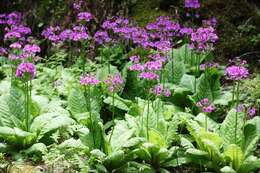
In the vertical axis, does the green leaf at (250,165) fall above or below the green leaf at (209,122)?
below

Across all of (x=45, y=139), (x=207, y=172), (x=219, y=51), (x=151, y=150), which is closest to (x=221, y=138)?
(x=207, y=172)

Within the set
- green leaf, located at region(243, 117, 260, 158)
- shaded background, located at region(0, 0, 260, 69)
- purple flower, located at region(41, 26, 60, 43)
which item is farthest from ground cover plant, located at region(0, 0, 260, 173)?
shaded background, located at region(0, 0, 260, 69)

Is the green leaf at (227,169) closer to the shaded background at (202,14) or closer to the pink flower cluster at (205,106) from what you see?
the pink flower cluster at (205,106)

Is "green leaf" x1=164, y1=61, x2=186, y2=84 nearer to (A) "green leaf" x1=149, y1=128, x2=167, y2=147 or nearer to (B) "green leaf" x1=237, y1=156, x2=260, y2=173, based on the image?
(A) "green leaf" x1=149, y1=128, x2=167, y2=147

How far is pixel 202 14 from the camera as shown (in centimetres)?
838

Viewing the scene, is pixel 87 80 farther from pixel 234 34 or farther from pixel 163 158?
pixel 234 34

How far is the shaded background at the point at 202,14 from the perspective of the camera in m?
7.74

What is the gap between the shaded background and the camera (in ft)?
25.4

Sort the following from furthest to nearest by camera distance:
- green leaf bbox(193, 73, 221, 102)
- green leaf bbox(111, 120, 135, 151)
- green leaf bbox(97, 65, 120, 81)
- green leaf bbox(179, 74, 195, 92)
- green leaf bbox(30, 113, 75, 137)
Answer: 1. green leaf bbox(97, 65, 120, 81)
2. green leaf bbox(179, 74, 195, 92)
3. green leaf bbox(193, 73, 221, 102)
4. green leaf bbox(30, 113, 75, 137)
5. green leaf bbox(111, 120, 135, 151)

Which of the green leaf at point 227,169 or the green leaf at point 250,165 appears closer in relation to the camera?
the green leaf at point 227,169

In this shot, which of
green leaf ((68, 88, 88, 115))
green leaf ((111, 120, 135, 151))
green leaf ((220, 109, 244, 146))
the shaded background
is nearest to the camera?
green leaf ((111, 120, 135, 151))

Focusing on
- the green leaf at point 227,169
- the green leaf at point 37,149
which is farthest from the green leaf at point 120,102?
the green leaf at point 227,169

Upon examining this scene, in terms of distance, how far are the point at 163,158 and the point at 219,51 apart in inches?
139

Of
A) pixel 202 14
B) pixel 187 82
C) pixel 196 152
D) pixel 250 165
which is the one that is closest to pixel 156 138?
pixel 196 152
